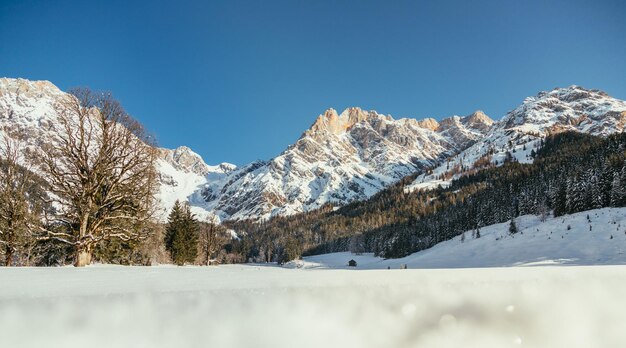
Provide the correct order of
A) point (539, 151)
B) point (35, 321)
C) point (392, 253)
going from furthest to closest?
1. point (539, 151)
2. point (392, 253)
3. point (35, 321)

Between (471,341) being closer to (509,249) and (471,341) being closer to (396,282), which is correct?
(396,282)

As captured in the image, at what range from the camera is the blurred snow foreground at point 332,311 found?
1.64m

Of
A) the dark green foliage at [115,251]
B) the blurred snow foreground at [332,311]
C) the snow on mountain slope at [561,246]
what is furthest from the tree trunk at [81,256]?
the snow on mountain slope at [561,246]

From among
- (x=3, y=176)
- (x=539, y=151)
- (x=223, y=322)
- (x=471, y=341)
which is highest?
(x=539, y=151)

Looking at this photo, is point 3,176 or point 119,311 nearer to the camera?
point 119,311

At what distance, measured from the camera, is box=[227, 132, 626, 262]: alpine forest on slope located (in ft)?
198

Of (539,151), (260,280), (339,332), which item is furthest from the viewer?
(539,151)

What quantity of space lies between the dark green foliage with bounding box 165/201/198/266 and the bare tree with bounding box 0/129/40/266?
24470 millimetres

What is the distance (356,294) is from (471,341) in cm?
78

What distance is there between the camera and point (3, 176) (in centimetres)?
1900

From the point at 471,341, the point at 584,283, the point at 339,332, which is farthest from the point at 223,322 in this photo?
the point at 584,283

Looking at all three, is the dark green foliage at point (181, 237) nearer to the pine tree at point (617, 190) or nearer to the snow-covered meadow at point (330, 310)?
the snow-covered meadow at point (330, 310)

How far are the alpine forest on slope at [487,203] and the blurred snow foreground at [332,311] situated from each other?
67.6 m

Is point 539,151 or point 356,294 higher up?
point 539,151
